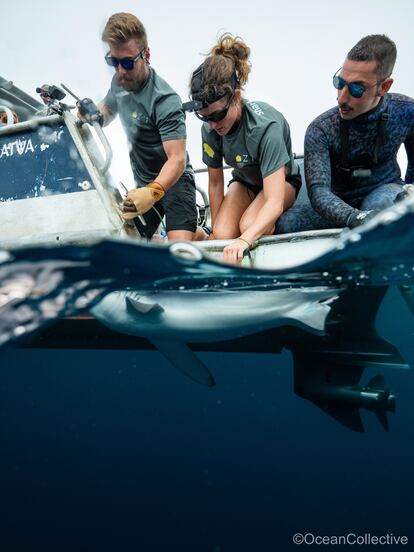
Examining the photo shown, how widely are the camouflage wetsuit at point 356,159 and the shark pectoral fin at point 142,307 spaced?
0.95 m

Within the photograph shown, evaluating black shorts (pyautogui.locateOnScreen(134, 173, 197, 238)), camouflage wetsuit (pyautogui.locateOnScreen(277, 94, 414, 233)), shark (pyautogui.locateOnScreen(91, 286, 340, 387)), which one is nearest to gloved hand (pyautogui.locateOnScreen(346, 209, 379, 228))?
camouflage wetsuit (pyautogui.locateOnScreen(277, 94, 414, 233))

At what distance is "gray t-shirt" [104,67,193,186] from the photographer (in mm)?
2857

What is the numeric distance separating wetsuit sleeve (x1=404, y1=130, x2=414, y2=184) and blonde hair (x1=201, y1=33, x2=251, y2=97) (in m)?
1.07

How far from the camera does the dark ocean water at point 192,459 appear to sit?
2.69 meters

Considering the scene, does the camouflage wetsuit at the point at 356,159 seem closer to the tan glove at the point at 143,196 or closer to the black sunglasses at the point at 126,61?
the tan glove at the point at 143,196

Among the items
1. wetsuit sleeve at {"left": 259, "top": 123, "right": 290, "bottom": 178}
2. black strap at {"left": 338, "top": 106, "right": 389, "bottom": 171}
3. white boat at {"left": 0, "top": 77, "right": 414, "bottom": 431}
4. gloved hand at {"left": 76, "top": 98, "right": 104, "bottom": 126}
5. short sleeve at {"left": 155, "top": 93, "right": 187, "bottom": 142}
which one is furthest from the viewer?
gloved hand at {"left": 76, "top": 98, "right": 104, "bottom": 126}

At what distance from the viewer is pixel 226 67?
2.55 m

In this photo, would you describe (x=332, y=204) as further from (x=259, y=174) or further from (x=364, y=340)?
(x=364, y=340)

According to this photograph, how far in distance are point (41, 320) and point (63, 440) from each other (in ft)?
2.93

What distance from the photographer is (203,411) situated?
3008 millimetres

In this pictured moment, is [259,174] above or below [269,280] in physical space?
above

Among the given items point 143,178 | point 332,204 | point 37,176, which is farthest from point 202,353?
point 37,176
